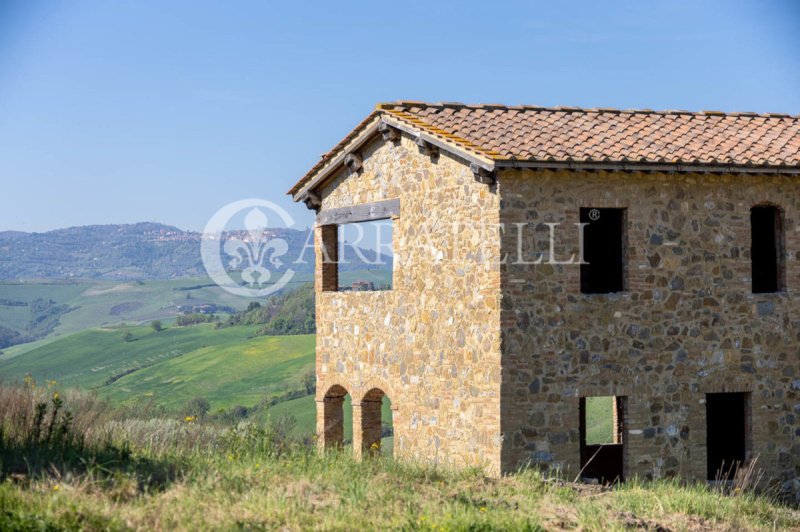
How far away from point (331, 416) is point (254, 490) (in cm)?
899

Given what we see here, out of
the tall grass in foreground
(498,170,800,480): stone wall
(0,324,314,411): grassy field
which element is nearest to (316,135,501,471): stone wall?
(498,170,800,480): stone wall

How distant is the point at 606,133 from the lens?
17.2 metres

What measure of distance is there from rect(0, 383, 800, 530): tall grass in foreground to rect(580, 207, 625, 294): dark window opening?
10.5ft

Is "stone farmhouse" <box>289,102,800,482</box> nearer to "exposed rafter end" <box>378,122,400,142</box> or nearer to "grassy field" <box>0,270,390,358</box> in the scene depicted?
"exposed rafter end" <box>378,122,400,142</box>

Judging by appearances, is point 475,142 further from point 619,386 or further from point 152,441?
point 152,441

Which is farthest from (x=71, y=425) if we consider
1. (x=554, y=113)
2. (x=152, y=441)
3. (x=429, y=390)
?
(x=554, y=113)

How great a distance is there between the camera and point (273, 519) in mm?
10711

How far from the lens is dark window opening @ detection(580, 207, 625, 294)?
16562 mm

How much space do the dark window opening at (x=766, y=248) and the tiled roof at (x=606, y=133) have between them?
1.02 meters

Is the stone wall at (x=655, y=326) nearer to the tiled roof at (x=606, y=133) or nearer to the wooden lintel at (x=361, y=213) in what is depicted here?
the tiled roof at (x=606, y=133)

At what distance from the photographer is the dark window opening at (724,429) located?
1847 cm

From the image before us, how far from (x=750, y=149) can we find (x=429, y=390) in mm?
6411

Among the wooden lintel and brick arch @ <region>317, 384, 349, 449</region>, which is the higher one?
the wooden lintel

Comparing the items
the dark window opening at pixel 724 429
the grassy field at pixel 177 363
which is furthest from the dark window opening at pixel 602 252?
the grassy field at pixel 177 363
